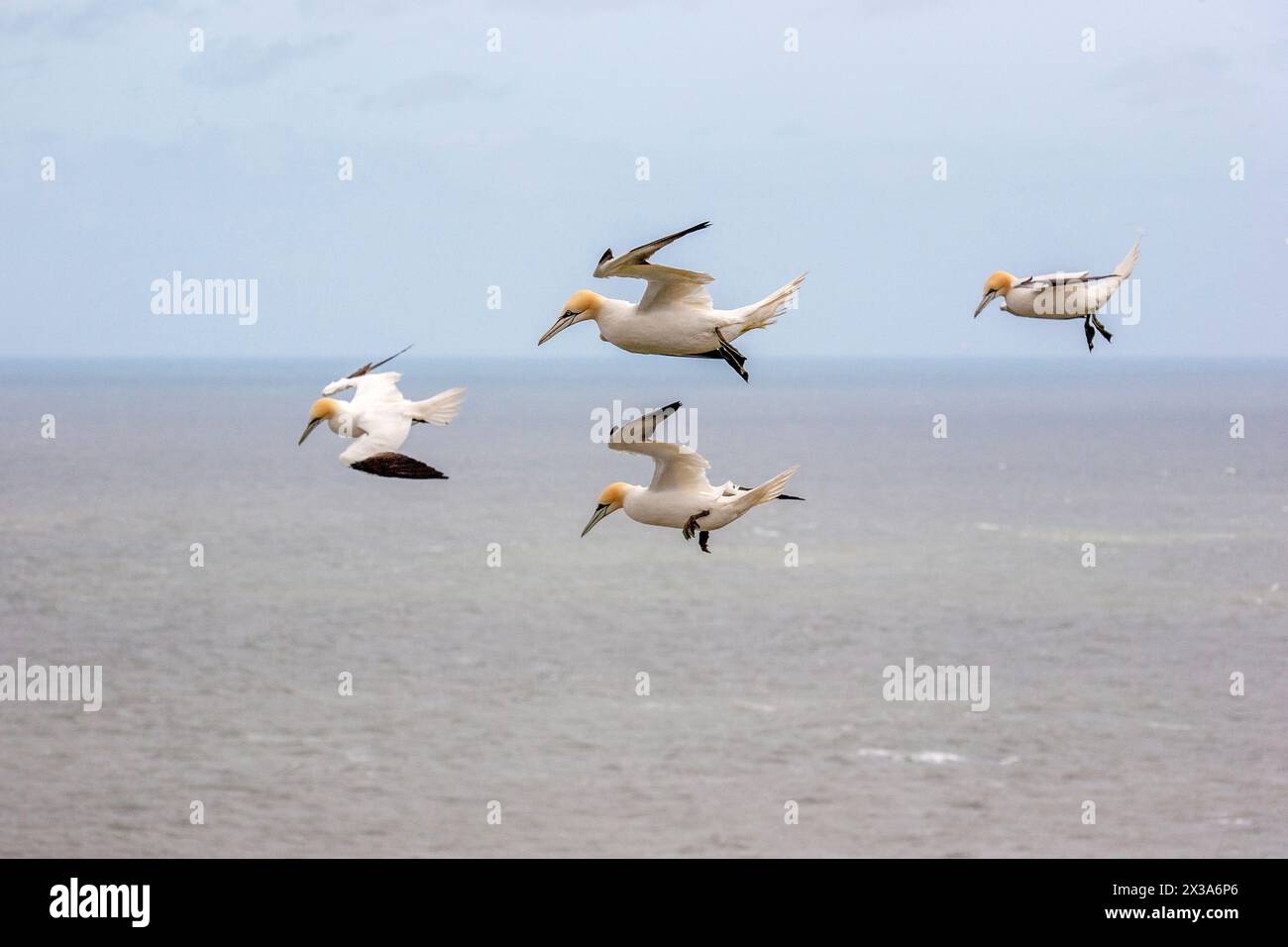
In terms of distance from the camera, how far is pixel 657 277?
16.0 m

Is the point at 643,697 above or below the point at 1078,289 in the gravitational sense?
below

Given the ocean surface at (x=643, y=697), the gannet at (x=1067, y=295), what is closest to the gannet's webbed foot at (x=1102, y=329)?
the gannet at (x=1067, y=295)

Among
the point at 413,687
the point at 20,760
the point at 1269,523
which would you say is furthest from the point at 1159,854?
the point at 1269,523

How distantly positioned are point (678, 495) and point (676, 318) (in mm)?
1820

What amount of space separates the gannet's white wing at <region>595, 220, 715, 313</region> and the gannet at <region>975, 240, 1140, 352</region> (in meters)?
3.28

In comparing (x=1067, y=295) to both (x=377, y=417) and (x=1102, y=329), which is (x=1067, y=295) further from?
(x=377, y=417)

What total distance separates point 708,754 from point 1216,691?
4016 centimetres

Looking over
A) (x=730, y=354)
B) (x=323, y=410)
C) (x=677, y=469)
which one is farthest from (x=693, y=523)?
(x=323, y=410)

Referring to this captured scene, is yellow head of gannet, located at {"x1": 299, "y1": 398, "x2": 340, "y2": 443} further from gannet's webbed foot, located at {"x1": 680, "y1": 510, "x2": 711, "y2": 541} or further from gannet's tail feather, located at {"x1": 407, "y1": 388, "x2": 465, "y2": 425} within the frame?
gannet's webbed foot, located at {"x1": 680, "y1": 510, "x2": 711, "y2": 541}

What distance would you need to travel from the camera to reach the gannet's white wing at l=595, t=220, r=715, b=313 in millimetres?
15133

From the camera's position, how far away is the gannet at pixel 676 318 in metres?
16.1

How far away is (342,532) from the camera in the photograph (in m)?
187

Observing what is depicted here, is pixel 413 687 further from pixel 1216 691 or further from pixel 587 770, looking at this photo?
pixel 1216 691

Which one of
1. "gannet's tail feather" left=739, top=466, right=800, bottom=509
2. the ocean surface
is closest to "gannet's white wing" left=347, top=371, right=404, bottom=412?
"gannet's tail feather" left=739, top=466, right=800, bottom=509
